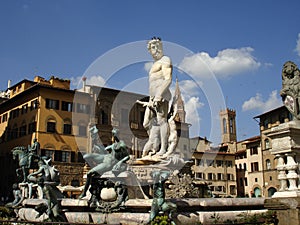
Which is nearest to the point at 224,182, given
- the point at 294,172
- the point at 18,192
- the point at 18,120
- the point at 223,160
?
the point at 223,160

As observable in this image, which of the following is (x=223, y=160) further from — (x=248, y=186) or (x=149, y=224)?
(x=149, y=224)

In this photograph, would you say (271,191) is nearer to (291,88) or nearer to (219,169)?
(219,169)

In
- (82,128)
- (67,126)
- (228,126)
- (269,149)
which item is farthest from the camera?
(228,126)

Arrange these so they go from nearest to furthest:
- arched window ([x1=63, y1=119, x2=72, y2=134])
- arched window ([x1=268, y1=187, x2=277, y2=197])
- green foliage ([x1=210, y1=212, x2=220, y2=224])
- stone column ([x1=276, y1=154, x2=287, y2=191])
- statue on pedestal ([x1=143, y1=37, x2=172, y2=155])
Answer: stone column ([x1=276, y1=154, x2=287, y2=191]) < green foliage ([x1=210, y1=212, x2=220, y2=224]) < statue on pedestal ([x1=143, y1=37, x2=172, y2=155]) < arched window ([x1=63, y1=119, x2=72, y2=134]) < arched window ([x1=268, y1=187, x2=277, y2=197])

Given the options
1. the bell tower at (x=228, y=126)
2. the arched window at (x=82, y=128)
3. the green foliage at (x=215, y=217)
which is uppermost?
the bell tower at (x=228, y=126)

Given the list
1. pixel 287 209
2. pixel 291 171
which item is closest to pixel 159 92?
pixel 291 171

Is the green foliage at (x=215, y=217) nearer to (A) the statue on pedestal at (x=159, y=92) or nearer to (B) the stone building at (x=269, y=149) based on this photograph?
(A) the statue on pedestal at (x=159, y=92)

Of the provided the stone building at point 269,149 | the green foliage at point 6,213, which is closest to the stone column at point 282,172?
the green foliage at point 6,213

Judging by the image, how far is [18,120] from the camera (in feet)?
153

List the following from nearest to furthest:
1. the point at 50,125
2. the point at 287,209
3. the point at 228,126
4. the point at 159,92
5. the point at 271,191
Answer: the point at 287,209 → the point at 159,92 → the point at 50,125 → the point at 271,191 → the point at 228,126

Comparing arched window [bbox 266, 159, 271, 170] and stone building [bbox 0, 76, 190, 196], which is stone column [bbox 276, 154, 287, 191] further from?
arched window [bbox 266, 159, 271, 170]

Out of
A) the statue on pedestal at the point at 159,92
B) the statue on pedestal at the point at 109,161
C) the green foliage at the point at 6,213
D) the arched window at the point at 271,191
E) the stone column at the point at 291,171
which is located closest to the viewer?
the stone column at the point at 291,171

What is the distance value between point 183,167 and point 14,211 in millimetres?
5994

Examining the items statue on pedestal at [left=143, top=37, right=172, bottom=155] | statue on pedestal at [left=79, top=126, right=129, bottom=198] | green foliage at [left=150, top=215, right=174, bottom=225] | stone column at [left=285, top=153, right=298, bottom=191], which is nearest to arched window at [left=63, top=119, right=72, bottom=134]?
statue on pedestal at [left=143, top=37, right=172, bottom=155]
